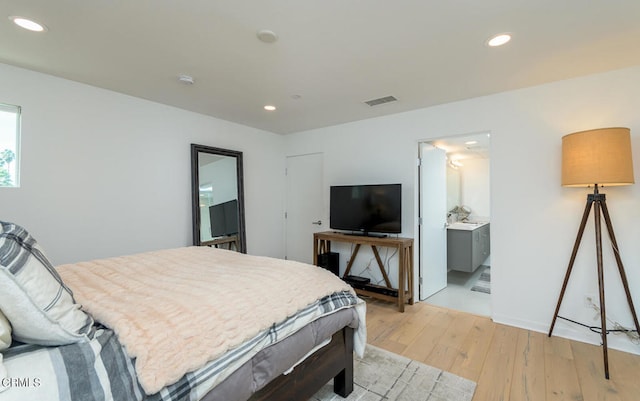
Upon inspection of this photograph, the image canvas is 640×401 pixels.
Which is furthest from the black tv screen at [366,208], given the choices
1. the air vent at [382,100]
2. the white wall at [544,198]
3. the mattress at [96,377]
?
the mattress at [96,377]

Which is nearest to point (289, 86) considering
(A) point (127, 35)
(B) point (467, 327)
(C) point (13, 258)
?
(A) point (127, 35)

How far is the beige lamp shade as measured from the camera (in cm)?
216

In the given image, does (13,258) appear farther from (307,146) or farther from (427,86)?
(307,146)

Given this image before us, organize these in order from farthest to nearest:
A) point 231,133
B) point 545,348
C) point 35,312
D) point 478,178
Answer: point 478,178 < point 231,133 < point 545,348 < point 35,312

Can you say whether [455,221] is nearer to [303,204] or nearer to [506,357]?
[303,204]

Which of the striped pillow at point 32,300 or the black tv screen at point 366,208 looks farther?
the black tv screen at point 366,208

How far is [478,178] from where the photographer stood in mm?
5789

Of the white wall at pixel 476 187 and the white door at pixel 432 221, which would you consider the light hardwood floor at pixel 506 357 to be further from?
the white wall at pixel 476 187

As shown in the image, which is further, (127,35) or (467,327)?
(467,327)

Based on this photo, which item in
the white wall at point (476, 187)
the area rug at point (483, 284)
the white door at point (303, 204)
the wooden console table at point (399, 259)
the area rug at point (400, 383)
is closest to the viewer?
the area rug at point (400, 383)

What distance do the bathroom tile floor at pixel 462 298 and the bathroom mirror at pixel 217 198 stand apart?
2816 millimetres

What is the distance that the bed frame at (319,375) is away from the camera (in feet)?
4.54

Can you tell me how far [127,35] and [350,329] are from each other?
2.50 m

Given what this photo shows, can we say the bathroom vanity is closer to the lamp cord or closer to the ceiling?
the lamp cord
